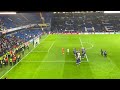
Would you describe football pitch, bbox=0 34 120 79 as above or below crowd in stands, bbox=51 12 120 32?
below

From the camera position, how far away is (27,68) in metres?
19.6

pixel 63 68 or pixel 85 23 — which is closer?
pixel 63 68

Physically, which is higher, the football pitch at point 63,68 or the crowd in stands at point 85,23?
the crowd in stands at point 85,23

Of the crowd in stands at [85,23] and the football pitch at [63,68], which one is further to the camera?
the crowd in stands at [85,23]

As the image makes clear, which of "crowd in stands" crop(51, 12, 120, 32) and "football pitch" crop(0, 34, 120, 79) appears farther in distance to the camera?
"crowd in stands" crop(51, 12, 120, 32)

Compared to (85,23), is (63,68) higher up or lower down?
lower down
